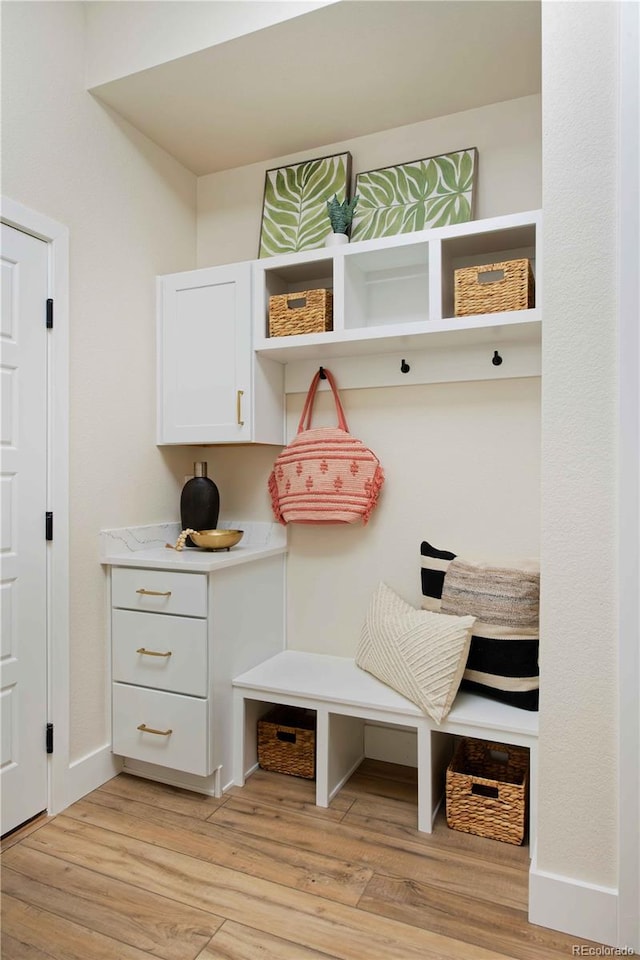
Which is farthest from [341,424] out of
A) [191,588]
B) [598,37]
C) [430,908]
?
[430,908]

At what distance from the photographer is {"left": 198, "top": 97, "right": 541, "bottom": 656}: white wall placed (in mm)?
2260

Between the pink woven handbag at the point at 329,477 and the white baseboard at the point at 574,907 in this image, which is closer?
the white baseboard at the point at 574,907

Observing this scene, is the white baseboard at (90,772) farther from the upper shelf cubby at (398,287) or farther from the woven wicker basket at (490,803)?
the upper shelf cubby at (398,287)

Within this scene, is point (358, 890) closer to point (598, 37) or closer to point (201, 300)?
point (201, 300)

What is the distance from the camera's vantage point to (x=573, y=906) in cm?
153

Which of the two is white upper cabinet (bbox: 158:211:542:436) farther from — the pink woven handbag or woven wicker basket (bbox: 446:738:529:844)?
woven wicker basket (bbox: 446:738:529:844)

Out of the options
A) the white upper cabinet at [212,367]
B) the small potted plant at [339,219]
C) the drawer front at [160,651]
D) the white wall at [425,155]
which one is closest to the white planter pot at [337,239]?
the small potted plant at [339,219]

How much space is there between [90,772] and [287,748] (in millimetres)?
719

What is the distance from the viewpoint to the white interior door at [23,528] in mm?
1928

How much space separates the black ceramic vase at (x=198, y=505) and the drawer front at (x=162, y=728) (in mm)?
630

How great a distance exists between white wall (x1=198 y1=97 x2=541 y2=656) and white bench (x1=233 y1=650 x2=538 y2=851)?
288 mm

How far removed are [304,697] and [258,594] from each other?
0.47 m

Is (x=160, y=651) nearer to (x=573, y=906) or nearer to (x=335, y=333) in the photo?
(x=335, y=333)

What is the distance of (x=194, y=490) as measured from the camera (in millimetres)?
2545
